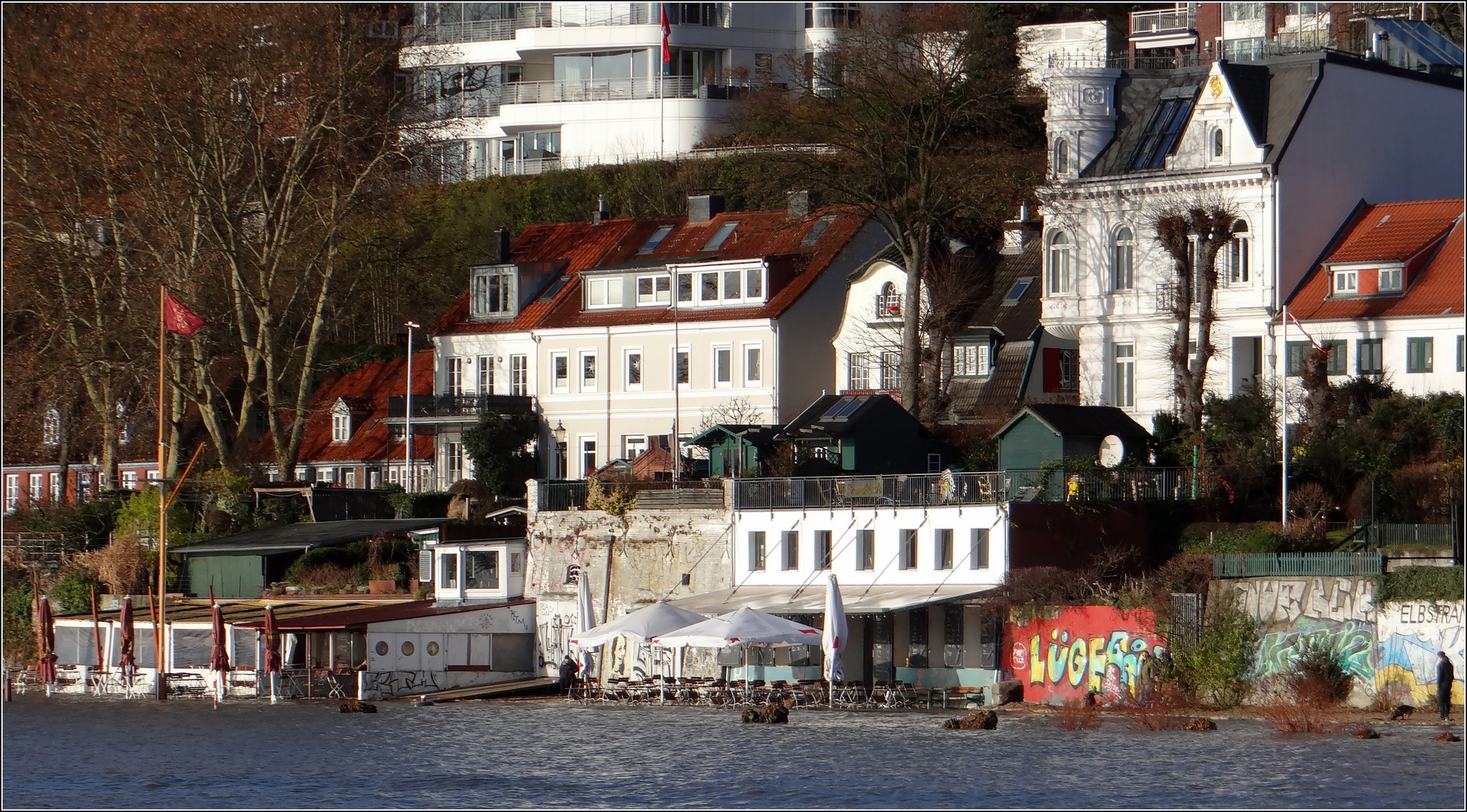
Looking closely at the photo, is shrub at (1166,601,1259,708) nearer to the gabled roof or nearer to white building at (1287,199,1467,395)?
the gabled roof

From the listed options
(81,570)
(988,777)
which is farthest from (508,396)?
(988,777)

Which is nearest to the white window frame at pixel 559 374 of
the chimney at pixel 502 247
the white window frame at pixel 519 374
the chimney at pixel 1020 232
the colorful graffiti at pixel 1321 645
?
the white window frame at pixel 519 374

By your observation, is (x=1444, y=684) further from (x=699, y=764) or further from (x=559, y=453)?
(x=559, y=453)

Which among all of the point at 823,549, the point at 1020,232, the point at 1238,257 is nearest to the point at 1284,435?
the point at 1238,257

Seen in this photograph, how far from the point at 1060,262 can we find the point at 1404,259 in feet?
31.9

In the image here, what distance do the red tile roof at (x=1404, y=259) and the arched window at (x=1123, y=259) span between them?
4.61 meters

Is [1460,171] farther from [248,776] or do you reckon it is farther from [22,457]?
[22,457]

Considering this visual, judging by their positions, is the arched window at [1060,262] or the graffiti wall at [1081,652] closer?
the graffiti wall at [1081,652]

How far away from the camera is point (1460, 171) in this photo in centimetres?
6475

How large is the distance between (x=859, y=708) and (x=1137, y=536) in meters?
7.23

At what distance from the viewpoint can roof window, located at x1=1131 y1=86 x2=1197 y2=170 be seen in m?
63.0

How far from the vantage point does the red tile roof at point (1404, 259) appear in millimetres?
57750

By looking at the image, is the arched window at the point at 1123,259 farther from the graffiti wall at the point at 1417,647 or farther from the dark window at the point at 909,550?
the graffiti wall at the point at 1417,647

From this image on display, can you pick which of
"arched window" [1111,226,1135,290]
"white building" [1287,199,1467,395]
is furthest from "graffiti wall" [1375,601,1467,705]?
"arched window" [1111,226,1135,290]
